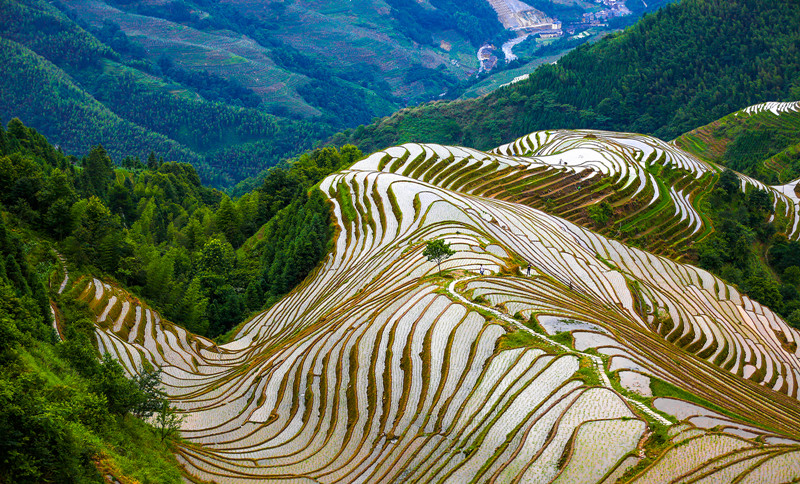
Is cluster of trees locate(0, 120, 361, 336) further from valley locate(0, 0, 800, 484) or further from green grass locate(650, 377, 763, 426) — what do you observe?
green grass locate(650, 377, 763, 426)

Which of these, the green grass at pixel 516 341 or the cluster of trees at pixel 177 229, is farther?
the cluster of trees at pixel 177 229

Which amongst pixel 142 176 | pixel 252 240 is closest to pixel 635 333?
pixel 252 240

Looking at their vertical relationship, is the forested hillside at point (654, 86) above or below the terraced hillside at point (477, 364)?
above

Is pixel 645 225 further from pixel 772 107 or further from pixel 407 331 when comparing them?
pixel 772 107

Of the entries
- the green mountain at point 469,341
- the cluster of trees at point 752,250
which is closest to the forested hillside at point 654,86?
the cluster of trees at point 752,250

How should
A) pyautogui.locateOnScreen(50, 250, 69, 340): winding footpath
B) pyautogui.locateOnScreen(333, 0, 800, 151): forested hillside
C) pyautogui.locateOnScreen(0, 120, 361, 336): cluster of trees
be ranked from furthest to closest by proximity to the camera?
pyautogui.locateOnScreen(333, 0, 800, 151): forested hillside → pyautogui.locateOnScreen(0, 120, 361, 336): cluster of trees → pyautogui.locateOnScreen(50, 250, 69, 340): winding footpath

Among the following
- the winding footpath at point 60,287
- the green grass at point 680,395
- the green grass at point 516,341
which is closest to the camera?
the green grass at point 680,395

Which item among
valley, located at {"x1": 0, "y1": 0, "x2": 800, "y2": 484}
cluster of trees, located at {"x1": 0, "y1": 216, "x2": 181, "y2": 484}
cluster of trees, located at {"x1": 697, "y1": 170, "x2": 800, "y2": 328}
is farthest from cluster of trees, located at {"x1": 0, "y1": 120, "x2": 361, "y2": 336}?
cluster of trees, located at {"x1": 697, "y1": 170, "x2": 800, "y2": 328}

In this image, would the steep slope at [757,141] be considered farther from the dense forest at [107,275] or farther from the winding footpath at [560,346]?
the winding footpath at [560,346]
